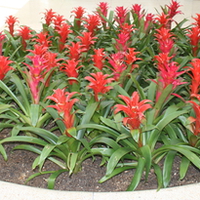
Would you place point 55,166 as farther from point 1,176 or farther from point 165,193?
point 165,193

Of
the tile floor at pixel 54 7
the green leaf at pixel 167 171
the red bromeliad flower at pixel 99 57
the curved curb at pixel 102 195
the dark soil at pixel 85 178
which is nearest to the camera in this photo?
the curved curb at pixel 102 195

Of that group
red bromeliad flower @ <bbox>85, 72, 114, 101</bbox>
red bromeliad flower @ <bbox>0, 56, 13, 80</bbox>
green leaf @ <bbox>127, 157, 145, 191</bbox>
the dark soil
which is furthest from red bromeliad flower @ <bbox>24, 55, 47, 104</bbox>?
green leaf @ <bbox>127, 157, 145, 191</bbox>

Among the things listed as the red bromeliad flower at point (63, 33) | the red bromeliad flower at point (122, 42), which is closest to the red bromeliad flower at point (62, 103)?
the red bromeliad flower at point (122, 42)

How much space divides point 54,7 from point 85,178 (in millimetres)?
6152

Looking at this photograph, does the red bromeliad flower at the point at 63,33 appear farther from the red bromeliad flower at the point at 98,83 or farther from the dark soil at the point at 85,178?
the dark soil at the point at 85,178

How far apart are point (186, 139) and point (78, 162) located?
71 cm

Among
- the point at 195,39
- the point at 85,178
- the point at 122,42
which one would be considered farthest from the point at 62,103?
the point at 195,39

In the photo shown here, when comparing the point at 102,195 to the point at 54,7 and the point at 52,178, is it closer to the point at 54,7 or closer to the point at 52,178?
the point at 52,178

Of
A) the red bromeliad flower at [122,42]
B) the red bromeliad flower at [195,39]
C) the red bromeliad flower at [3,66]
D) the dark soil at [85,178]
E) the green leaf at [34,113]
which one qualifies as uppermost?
the red bromeliad flower at [195,39]

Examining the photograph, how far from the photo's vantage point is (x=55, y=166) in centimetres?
221

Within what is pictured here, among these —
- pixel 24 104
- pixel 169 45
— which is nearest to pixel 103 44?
pixel 169 45

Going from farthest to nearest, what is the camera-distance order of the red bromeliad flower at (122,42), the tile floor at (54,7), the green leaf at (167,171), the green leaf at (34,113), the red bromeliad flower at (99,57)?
1. the tile floor at (54,7)
2. the red bromeliad flower at (122,42)
3. the red bromeliad flower at (99,57)
4. the green leaf at (34,113)
5. the green leaf at (167,171)

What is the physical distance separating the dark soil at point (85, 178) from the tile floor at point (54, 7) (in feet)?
15.5

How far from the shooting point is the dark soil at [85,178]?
2.02m
